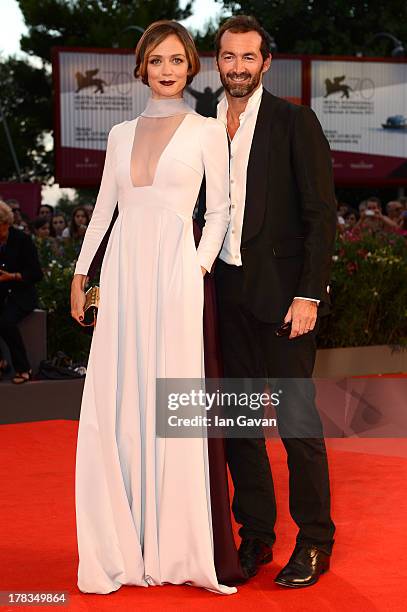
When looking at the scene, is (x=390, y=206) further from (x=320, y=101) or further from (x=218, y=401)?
(x=218, y=401)

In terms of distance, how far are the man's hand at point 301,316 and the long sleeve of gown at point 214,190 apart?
1.20 ft

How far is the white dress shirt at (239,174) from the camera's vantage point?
4.25 meters

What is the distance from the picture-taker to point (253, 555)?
4461 mm

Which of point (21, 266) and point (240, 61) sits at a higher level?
point (240, 61)

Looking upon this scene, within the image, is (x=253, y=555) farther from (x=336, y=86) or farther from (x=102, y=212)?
(x=336, y=86)

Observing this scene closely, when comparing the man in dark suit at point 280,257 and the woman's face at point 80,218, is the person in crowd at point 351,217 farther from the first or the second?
the man in dark suit at point 280,257

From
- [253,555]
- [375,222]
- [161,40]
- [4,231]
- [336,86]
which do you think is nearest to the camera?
[161,40]

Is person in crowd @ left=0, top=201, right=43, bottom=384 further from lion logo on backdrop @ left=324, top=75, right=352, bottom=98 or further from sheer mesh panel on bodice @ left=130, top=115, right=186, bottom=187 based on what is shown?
lion logo on backdrop @ left=324, top=75, right=352, bottom=98

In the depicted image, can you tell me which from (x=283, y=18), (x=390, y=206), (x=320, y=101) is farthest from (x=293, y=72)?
(x=283, y=18)

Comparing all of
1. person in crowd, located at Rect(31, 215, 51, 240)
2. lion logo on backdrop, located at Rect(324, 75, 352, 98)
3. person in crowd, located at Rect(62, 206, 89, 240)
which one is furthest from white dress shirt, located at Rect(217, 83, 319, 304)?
lion logo on backdrop, located at Rect(324, 75, 352, 98)

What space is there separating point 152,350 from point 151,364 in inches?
2.2

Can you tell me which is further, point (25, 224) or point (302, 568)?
point (25, 224)

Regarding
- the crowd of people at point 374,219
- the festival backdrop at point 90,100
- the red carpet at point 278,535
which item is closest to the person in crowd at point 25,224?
the crowd of people at point 374,219

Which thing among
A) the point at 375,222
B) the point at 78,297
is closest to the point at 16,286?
the point at 78,297
